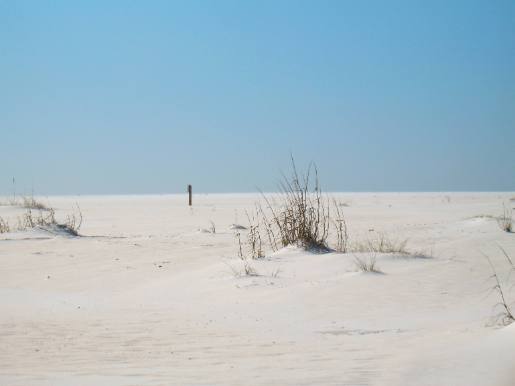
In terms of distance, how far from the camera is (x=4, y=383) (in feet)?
11.6

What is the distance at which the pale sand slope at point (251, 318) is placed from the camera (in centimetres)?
364

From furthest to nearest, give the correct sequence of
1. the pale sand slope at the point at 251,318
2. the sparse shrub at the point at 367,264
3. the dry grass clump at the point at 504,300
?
the sparse shrub at the point at 367,264, the dry grass clump at the point at 504,300, the pale sand slope at the point at 251,318

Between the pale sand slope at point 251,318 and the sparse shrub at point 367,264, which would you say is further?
the sparse shrub at point 367,264

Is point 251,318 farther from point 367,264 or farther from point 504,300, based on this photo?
point 367,264

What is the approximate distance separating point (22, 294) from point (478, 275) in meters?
4.97

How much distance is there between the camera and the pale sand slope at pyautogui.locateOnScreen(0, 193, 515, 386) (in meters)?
3.64

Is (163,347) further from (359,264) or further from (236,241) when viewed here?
(236,241)

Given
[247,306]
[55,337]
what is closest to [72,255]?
[247,306]

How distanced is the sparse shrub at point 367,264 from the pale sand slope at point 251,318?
0.10 m

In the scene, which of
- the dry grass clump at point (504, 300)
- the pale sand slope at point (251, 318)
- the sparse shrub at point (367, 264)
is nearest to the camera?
the pale sand slope at point (251, 318)

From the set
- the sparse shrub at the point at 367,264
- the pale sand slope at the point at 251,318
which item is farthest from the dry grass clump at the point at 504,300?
the sparse shrub at the point at 367,264

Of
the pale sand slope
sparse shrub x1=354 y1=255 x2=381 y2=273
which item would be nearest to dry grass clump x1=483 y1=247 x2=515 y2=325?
the pale sand slope

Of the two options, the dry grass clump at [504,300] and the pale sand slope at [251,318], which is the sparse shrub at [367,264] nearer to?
the pale sand slope at [251,318]

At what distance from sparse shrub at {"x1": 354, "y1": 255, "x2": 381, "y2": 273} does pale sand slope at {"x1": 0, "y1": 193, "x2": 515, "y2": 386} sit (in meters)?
0.10
